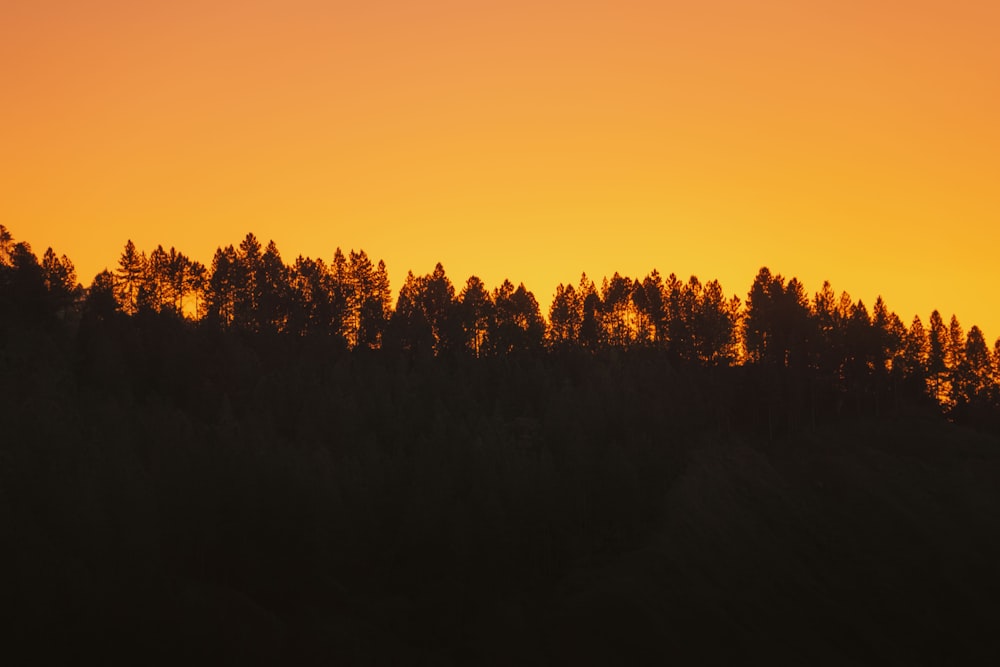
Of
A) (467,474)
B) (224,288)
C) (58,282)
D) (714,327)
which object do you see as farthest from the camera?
(714,327)

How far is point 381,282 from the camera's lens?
161375 mm

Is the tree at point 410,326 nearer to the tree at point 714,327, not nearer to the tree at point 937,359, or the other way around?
the tree at point 714,327

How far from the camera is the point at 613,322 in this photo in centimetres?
17200

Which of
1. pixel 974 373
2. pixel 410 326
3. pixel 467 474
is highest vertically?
pixel 410 326

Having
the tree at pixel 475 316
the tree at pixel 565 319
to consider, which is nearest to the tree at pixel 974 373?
the tree at pixel 565 319

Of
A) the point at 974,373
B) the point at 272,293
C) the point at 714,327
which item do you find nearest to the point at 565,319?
the point at 714,327

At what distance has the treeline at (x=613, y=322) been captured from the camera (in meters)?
146

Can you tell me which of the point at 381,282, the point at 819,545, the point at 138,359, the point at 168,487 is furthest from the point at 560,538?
the point at 381,282

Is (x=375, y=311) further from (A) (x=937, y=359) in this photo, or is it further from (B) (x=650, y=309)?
(A) (x=937, y=359)

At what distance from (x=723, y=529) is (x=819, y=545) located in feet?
41.2

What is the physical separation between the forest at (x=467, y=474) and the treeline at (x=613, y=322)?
1.85 feet

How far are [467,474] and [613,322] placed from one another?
72.1 metres

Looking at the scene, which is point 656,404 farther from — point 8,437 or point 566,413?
point 8,437

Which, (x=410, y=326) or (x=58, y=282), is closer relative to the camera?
(x=58, y=282)
